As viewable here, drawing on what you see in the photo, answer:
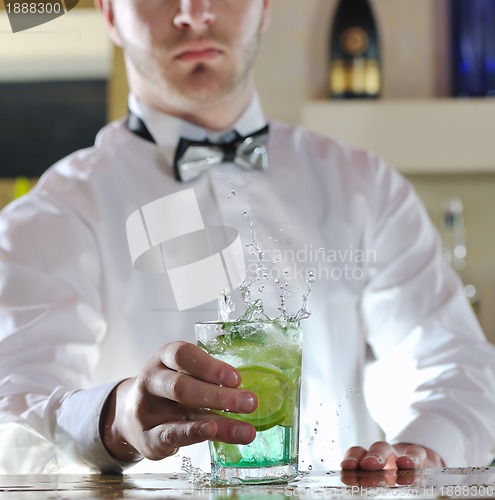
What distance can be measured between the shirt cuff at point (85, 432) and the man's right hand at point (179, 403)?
0.04m

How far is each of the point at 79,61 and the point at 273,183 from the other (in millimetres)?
1007

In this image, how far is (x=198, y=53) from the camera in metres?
1.12

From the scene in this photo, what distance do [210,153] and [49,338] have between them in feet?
1.02

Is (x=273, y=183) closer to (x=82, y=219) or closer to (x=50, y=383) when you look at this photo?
(x=82, y=219)

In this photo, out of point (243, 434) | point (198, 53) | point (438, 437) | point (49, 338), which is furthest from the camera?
point (198, 53)

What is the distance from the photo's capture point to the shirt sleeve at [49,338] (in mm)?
780

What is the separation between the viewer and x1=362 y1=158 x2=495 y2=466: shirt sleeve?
912mm

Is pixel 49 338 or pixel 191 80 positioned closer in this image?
pixel 49 338

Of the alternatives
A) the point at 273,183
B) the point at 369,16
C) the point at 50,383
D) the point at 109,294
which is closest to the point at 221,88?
the point at 273,183

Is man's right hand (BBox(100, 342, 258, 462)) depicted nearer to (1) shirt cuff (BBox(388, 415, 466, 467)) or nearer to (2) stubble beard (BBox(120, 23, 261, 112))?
(1) shirt cuff (BBox(388, 415, 466, 467))

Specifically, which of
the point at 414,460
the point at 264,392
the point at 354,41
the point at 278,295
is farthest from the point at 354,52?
the point at 264,392

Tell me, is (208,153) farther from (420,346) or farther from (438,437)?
(438,437)

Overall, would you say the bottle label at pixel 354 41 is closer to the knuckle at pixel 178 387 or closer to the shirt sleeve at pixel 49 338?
the shirt sleeve at pixel 49 338

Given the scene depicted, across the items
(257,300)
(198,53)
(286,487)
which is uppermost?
(198,53)
